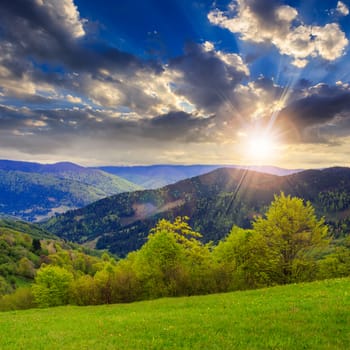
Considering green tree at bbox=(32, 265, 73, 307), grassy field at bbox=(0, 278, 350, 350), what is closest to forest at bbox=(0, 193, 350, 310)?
green tree at bbox=(32, 265, 73, 307)

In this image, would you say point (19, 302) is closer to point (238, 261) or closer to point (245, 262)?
point (238, 261)

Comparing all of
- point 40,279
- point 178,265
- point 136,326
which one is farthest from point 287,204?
point 40,279

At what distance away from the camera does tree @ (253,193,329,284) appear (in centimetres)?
4500

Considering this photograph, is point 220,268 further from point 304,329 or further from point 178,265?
point 304,329

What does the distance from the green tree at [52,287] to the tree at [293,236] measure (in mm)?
54436

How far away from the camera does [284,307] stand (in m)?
21.1

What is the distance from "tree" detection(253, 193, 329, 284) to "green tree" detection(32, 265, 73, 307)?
54436mm

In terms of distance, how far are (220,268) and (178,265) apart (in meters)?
8.22

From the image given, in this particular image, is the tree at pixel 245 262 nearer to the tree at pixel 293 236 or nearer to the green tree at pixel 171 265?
the tree at pixel 293 236

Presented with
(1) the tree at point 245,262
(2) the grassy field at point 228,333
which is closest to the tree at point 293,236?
(1) the tree at point 245,262

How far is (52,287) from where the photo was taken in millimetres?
70062

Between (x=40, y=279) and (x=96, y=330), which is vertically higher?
(x=96, y=330)

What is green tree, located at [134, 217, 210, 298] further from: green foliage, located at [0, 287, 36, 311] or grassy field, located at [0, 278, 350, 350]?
green foliage, located at [0, 287, 36, 311]

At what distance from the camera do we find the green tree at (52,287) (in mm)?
69875
